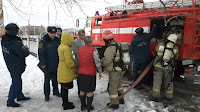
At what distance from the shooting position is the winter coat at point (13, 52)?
3.54 m

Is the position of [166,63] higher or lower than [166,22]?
lower

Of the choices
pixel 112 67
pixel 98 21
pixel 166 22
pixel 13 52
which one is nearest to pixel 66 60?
pixel 112 67

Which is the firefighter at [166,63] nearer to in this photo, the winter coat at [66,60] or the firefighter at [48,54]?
the winter coat at [66,60]

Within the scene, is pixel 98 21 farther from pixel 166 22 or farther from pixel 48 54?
pixel 166 22

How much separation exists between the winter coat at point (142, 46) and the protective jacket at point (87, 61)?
207cm

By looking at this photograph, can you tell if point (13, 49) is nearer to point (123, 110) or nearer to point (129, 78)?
point (123, 110)

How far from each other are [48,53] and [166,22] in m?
2.83

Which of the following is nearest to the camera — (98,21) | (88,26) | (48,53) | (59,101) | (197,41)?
(48,53)

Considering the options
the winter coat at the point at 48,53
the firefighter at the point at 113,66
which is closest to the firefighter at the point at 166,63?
the firefighter at the point at 113,66

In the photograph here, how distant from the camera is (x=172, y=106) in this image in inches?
153

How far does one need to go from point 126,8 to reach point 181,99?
12.9 ft

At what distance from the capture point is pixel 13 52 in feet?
11.8

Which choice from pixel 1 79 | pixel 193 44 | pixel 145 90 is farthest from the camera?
pixel 1 79

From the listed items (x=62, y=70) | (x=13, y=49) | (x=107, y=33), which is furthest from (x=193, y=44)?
(x=13, y=49)
